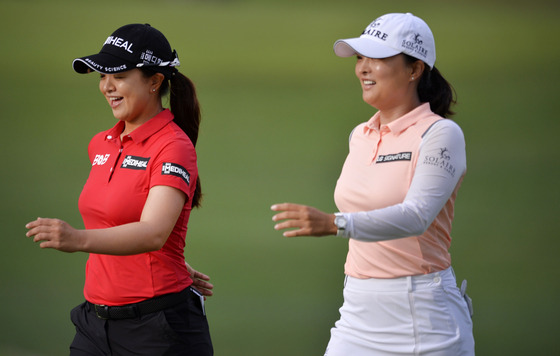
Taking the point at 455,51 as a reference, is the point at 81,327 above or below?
below

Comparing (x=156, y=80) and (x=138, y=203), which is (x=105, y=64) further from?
(x=138, y=203)

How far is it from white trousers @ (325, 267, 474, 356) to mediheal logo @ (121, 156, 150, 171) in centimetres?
70

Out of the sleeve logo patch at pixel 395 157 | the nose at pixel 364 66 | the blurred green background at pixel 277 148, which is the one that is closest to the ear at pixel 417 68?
the nose at pixel 364 66

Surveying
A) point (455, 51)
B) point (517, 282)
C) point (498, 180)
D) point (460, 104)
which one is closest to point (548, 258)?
point (517, 282)

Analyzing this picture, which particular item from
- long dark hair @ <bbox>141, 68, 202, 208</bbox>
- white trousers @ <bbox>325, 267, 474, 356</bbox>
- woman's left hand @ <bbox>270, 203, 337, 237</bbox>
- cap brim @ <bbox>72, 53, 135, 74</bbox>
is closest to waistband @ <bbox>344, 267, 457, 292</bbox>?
white trousers @ <bbox>325, 267, 474, 356</bbox>

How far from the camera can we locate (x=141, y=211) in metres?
2.19

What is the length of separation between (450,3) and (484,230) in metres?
1.57

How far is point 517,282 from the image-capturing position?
4633mm

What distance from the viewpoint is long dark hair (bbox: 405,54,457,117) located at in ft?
7.52

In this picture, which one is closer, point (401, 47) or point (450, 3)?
point (401, 47)

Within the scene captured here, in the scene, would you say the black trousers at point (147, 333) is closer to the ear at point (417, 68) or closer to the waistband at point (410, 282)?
the waistband at point (410, 282)

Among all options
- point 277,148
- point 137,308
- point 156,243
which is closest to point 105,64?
point 156,243

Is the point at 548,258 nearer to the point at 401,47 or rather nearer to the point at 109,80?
the point at 401,47

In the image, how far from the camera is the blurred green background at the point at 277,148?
4570 mm
